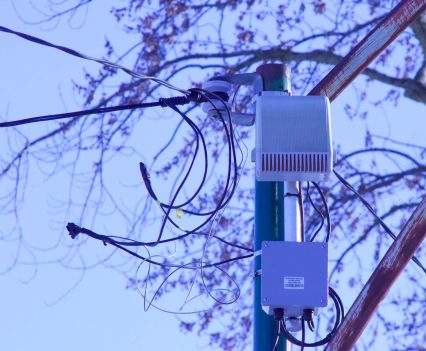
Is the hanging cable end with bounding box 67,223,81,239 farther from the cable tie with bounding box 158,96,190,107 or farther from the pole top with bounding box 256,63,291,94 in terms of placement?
the pole top with bounding box 256,63,291,94

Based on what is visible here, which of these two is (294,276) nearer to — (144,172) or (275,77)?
(144,172)

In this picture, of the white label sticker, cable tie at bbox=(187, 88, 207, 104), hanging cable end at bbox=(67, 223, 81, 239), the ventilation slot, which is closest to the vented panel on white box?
the ventilation slot

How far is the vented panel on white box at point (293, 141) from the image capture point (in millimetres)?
4531

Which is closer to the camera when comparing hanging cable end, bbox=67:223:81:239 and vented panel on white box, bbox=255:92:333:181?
vented panel on white box, bbox=255:92:333:181

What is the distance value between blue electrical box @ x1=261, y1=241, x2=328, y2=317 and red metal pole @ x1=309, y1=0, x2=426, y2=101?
2.89 ft

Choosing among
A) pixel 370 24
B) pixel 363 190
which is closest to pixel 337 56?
pixel 370 24

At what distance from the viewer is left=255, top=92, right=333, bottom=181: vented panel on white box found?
14.9 ft

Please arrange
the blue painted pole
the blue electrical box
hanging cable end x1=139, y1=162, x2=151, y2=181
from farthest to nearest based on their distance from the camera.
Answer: hanging cable end x1=139, y1=162, x2=151, y2=181, the blue painted pole, the blue electrical box

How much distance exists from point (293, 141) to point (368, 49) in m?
0.94

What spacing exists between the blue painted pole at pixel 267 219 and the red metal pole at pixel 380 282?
0.28m

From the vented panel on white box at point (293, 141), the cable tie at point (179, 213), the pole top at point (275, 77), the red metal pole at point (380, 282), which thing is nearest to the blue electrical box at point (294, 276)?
the red metal pole at point (380, 282)

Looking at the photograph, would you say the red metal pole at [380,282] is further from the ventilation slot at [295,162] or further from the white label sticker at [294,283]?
the ventilation slot at [295,162]

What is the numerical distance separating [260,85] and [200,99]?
26cm

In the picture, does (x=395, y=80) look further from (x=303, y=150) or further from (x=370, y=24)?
(x=303, y=150)
